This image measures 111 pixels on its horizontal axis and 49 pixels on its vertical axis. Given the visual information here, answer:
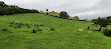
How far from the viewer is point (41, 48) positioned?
46.3ft

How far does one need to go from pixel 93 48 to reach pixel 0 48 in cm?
1510

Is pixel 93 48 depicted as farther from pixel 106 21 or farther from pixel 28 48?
pixel 106 21

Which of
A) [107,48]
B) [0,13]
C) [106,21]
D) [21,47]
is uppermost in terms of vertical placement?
[0,13]

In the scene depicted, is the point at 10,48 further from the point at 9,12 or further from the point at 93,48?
the point at 9,12

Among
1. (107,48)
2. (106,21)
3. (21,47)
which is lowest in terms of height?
(107,48)

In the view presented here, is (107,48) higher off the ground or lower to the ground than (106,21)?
lower

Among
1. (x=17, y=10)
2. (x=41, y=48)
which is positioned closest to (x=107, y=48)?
(x=41, y=48)

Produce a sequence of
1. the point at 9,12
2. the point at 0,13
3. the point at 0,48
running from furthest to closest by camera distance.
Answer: the point at 9,12 < the point at 0,13 < the point at 0,48

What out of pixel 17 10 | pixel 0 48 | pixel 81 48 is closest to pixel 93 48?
pixel 81 48

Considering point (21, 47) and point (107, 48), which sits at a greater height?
point (21, 47)

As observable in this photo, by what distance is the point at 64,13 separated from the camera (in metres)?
111

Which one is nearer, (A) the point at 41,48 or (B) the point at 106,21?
(A) the point at 41,48

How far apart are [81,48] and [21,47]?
392 inches

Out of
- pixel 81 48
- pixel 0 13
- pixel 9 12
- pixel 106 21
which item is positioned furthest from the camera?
pixel 9 12
